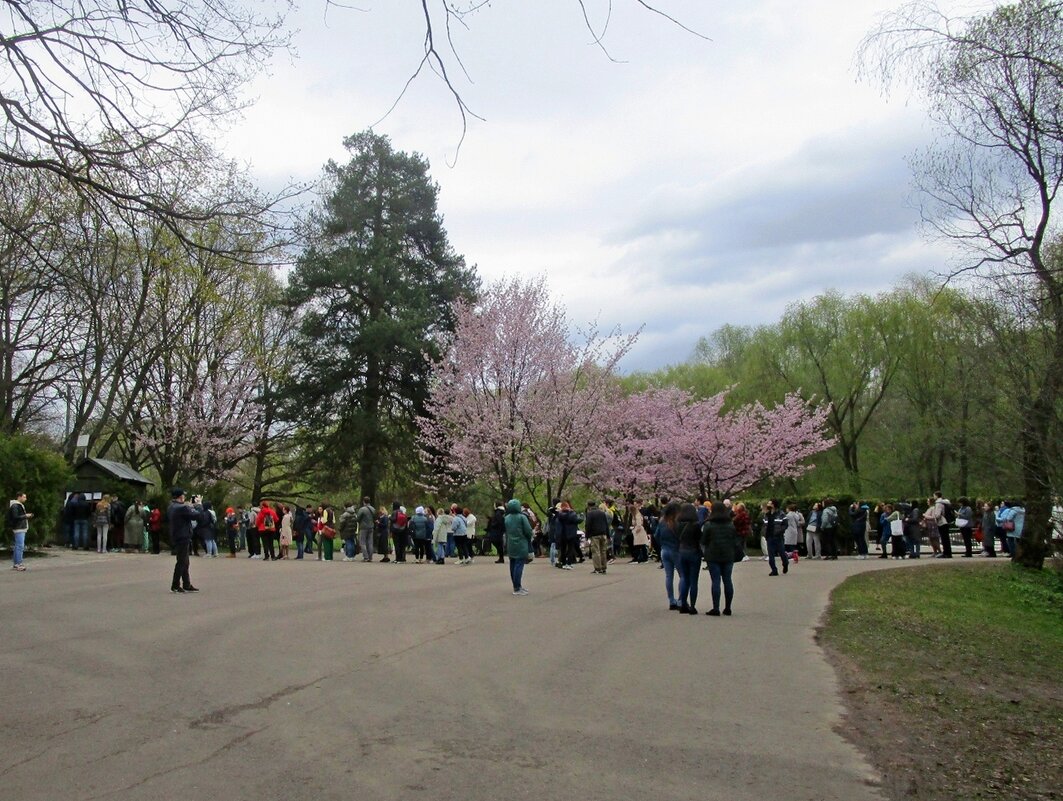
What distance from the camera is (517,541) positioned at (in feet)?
51.1

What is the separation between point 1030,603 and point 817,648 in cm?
1074

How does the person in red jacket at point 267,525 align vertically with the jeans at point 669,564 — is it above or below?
above

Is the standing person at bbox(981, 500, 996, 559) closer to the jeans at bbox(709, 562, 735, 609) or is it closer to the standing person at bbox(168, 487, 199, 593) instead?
the jeans at bbox(709, 562, 735, 609)

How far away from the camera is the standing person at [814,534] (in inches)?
1089

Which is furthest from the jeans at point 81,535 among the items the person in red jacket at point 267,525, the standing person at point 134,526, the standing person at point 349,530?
the standing person at point 349,530

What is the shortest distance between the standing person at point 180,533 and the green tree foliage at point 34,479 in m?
10.4

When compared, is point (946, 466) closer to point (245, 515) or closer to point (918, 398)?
point (918, 398)

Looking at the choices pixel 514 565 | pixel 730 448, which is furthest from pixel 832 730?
pixel 730 448

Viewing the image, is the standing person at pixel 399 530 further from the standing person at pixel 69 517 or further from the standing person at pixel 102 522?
the standing person at pixel 69 517

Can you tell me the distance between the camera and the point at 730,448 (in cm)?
3988

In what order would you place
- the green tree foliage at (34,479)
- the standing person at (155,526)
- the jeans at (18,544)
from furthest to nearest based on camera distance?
the standing person at (155,526) → the green tree foliage at (34,479) → the jeans at (18,544)

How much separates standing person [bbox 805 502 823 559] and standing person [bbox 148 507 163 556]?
835 inches

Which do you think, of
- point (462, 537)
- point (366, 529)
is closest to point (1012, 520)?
point (462, 537)

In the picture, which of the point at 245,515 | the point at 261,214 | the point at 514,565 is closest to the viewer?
the point at 261,214
